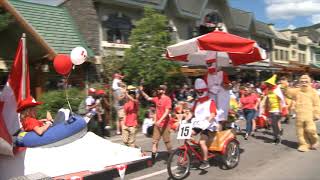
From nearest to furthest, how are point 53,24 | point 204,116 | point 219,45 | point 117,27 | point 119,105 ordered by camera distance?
point 204,116 → point 219,45 → point 119,105 → point 53,24 → point 117,27

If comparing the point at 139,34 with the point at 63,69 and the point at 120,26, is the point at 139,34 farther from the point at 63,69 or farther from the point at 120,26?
the point at 63,69

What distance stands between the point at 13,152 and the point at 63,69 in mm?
1868

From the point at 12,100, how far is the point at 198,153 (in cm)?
351

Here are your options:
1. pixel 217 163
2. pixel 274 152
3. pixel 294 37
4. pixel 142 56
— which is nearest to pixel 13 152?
pixel 217 163

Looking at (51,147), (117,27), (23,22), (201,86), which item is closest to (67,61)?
(51,147)

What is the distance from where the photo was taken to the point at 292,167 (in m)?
8.59

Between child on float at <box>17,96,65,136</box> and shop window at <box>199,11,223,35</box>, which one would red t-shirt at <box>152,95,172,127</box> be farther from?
shop window at <box>199,11,223,35</box>

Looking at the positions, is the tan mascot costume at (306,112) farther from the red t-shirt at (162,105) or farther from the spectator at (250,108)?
the red t-shirt at (162,105)

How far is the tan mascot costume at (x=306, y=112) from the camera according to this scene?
1029cm

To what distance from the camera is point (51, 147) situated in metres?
6.66

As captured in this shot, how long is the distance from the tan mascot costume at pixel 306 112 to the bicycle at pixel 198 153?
239cm

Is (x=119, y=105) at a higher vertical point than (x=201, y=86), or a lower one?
lower

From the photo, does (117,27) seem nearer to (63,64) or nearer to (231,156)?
(231,156)

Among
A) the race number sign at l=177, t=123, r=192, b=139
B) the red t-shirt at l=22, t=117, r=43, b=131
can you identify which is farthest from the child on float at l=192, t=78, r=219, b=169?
the red t-shirt at l=22, t=117, r=43, b=131
